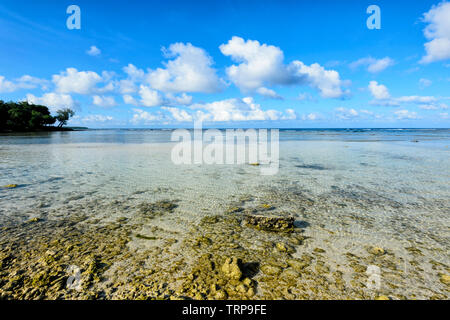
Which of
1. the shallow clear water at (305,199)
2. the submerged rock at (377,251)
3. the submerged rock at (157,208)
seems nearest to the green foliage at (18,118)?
the shallow clear water at (305,199)

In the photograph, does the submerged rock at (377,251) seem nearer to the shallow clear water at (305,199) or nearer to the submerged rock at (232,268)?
the shallow clear water at (305,199)

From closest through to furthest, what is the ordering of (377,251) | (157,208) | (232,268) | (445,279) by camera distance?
(445,279)
(232,268)
(377,251)
(157,208)

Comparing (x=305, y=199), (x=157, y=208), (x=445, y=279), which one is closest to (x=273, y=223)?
(x=305, y=199)

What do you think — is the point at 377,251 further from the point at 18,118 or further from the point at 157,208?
the point at 18,118

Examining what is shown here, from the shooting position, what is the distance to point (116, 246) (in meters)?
3.73

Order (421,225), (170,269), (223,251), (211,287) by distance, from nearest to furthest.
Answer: (211,287) < (170,269) < (223,251) < (421,225)

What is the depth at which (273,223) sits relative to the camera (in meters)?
4.48

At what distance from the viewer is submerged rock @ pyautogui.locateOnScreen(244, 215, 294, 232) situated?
174 inches

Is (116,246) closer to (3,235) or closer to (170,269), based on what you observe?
(170,269)
